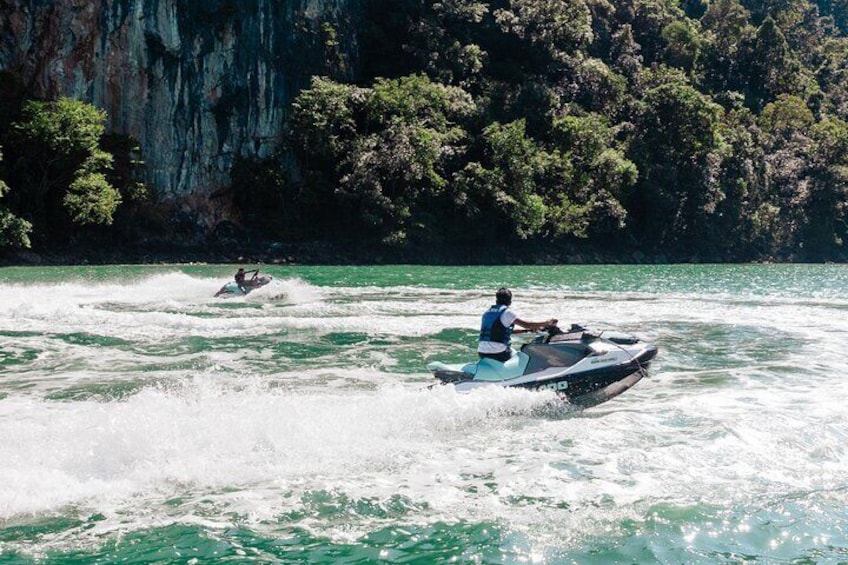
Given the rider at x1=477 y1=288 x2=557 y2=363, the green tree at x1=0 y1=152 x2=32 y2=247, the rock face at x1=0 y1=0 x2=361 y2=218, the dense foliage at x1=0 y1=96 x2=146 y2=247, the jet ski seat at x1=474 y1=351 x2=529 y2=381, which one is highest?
the rock face at x1=0 y1=0 x2=361 y2=218

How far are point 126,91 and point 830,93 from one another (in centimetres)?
8329

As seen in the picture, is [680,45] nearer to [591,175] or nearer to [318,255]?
[591,175]

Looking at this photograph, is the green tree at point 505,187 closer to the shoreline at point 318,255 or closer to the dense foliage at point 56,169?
the shoreline at point 318,255

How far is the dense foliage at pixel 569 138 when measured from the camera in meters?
54.5

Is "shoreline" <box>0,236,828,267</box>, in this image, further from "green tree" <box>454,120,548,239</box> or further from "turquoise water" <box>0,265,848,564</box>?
"turquoise water" <box>0,265,848,564</box>

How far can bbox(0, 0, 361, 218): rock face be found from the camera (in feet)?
158

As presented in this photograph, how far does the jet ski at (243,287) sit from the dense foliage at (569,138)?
81.9ft

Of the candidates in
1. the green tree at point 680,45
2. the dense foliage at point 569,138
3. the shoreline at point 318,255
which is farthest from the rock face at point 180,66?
the green tree at point 680,45

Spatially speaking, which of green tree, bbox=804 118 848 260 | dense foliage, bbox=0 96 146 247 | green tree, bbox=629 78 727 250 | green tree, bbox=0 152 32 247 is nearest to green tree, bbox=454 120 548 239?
green tree, bbox=629 78 727 250

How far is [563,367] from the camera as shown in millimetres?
11109

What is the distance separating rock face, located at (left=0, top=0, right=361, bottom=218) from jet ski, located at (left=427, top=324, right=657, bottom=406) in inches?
1773

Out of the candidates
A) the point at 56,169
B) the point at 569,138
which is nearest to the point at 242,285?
the point at 56,169

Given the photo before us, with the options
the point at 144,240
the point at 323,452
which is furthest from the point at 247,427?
the point at 144,240

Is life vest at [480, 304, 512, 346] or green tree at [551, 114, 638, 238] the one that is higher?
green tree at [551, 114, 638, 238]
